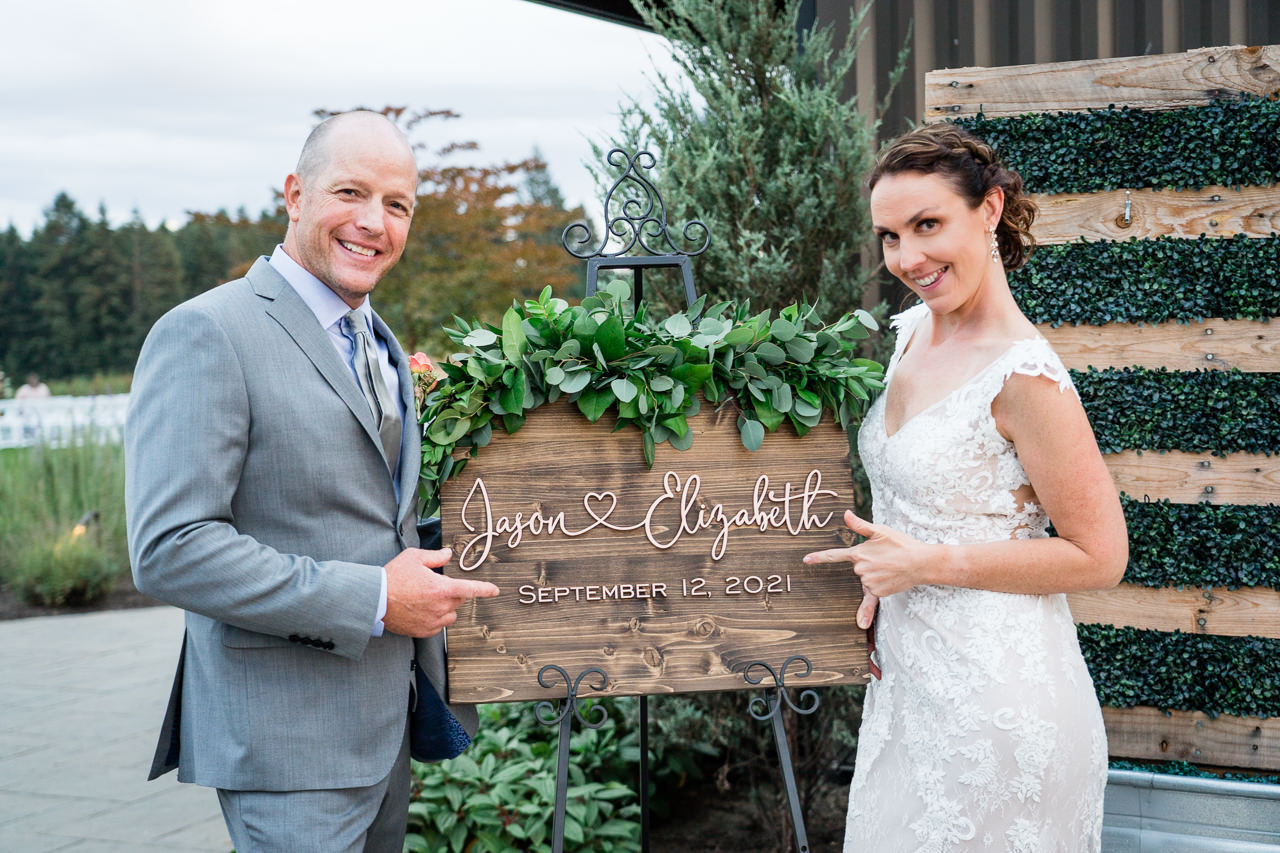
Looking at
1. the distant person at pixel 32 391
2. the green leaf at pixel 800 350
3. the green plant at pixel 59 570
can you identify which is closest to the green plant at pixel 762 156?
the green leaf at pixel 800 350

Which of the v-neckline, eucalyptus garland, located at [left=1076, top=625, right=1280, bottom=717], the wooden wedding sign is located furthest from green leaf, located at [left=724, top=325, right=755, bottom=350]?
eucalyptus garland, located at [left=1076, top=625, right=1280, bottom=717]

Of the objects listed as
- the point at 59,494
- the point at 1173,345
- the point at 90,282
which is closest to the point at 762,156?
the point at 1173,345

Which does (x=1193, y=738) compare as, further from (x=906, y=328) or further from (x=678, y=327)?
(x=678, y=327)

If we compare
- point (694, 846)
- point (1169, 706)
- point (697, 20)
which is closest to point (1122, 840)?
point (1169, 706)

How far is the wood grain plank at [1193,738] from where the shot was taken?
126 inches

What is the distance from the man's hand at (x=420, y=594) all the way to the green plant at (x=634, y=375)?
22 cm

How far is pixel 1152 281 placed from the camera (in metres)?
3.26

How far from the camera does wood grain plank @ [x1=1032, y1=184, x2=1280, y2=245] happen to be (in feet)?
Answer: 10.4

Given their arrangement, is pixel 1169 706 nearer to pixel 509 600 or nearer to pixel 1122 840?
pixel 1122 840

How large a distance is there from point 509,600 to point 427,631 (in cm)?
23

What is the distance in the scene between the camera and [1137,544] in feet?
10.8

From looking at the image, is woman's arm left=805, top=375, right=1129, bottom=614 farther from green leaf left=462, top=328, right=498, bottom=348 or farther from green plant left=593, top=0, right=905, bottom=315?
green plant left=593, top=0, right=905, bottom=315

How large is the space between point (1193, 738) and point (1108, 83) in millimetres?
2233

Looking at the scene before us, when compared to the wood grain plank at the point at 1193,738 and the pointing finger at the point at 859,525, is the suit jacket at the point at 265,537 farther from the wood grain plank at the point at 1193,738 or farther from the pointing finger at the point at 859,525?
the wood grain plank at the point at 1193,738
